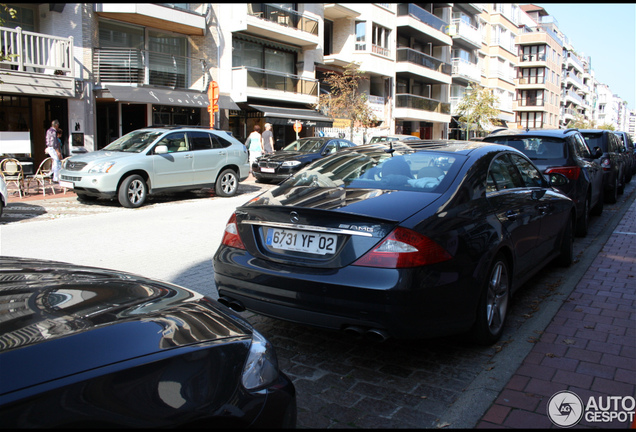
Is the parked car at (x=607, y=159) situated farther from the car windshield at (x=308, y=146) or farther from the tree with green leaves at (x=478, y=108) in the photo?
the tree with green leaves at (x=478, y=108)

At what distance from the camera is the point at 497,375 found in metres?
3.54

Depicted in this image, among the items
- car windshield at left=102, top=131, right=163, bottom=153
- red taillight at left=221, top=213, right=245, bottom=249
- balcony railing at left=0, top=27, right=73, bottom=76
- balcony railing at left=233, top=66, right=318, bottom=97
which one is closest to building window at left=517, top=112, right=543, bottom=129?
balcony railing at left=233, top=66, right=318, bottom=97

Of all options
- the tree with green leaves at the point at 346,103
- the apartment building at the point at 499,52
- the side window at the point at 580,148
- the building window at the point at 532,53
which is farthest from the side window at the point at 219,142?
the building window at the point at 532,53

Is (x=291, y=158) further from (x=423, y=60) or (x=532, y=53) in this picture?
(x=532, y=53)

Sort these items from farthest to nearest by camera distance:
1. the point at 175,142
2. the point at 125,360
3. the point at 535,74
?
the point at 535,74
the point at 175,142
the point at 125,360

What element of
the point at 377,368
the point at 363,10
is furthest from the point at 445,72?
the point at 377,368

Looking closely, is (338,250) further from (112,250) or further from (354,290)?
(112,250)

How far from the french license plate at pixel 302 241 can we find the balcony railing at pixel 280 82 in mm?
22895

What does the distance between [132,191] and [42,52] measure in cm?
895

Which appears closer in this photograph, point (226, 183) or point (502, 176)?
point (502, 176)

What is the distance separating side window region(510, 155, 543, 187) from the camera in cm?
523

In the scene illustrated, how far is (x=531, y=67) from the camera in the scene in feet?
231

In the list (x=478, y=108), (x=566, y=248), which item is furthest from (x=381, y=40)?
(x=566, y=248)

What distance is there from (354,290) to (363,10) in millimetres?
33061
